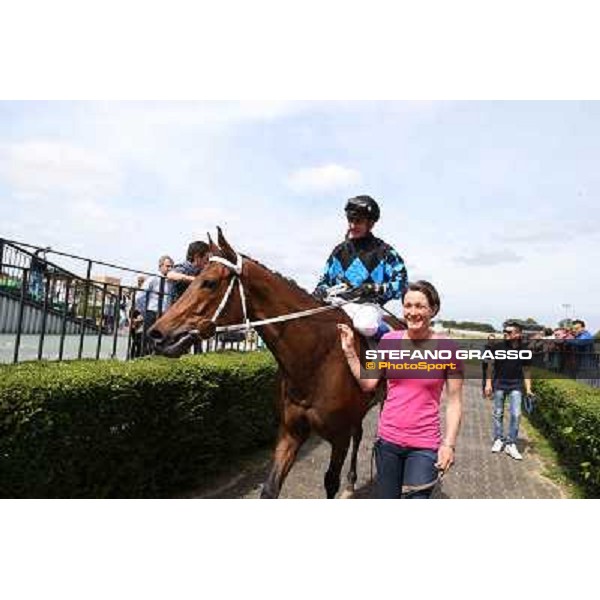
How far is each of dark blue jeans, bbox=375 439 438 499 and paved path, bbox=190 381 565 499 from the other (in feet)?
9.01

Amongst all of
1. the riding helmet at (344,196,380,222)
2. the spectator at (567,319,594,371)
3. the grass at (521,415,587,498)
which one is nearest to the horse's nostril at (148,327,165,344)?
the riding helmet at (344,196,380,222)

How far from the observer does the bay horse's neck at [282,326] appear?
4.06m

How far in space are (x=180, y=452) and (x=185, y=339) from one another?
2.29 metres

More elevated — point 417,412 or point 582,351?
point 582,351

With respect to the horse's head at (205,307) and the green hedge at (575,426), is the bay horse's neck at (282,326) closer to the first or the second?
the horse's head at (205,307)

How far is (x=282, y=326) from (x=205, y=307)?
1.99ft

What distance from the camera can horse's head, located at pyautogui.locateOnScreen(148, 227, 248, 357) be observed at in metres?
3.67

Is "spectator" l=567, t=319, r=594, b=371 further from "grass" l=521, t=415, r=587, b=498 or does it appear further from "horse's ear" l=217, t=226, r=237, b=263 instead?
"horse's ear" l=217, t=226, r=237, b=263

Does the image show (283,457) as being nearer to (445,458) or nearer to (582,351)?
(445,458)

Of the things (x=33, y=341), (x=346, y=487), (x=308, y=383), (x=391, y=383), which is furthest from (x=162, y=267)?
(x=391, y=383)

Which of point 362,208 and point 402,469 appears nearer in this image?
point 402,469

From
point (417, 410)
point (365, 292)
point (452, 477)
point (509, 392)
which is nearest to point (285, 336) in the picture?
point (365, 292)

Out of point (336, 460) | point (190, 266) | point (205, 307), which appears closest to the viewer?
point (205, 307)

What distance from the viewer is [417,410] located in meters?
3.05
